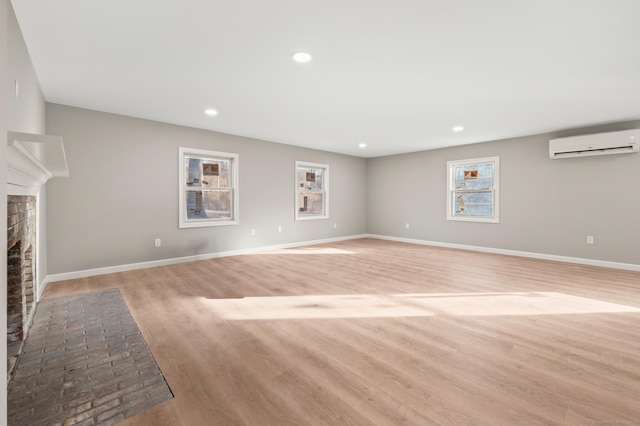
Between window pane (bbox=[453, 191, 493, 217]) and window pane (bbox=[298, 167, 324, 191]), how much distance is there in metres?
3.26

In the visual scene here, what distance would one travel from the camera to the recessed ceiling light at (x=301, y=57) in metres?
2.63

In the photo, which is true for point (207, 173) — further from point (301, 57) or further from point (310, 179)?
point (301, 57)

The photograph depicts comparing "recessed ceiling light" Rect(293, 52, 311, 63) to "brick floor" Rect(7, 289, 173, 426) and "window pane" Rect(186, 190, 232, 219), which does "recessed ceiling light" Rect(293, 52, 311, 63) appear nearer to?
"brick floor" Rect(7, 289, 173, 426)

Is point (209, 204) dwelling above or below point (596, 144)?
below

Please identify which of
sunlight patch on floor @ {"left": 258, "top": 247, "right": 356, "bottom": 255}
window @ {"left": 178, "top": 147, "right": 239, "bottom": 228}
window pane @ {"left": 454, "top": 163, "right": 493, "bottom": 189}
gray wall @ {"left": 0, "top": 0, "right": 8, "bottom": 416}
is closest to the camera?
gray wall @ {"left": 0, "top": 0, "right": 8, "bottom": 416}

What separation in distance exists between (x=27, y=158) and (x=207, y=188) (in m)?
3.96

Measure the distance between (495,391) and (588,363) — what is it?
842mm

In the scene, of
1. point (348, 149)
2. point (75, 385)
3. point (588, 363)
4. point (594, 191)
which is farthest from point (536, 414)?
point (348, 149)

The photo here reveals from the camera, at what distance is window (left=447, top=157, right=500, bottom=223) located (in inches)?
244

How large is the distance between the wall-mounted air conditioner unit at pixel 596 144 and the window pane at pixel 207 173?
6028 mm

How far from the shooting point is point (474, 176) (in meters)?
6.53

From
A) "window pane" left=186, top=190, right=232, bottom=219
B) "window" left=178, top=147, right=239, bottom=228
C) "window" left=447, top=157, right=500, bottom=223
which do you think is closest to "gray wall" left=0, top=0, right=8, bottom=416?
"window" left=178, top=147, right=239, bottom=228

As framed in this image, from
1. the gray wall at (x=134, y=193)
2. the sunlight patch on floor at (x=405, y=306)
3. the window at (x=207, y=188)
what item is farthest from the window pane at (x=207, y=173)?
the sunlight patch on floor at (x=405, y=306)

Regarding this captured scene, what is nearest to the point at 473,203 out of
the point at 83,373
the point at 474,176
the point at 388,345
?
the point at 474,176
